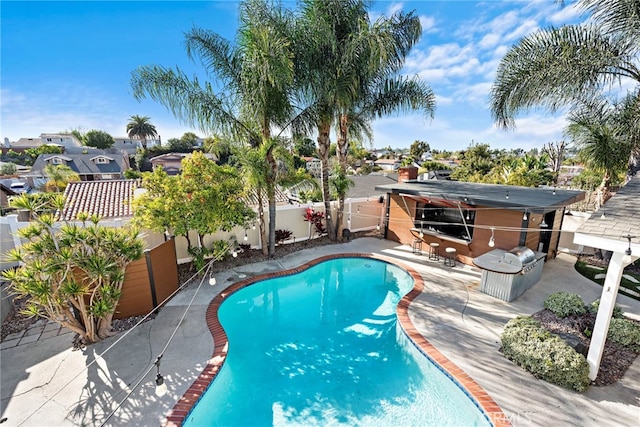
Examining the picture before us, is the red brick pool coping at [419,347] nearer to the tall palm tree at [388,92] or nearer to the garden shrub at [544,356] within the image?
the garden shrub at [544,356]

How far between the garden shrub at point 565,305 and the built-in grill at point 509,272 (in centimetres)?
101

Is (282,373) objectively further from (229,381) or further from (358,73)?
(358,73)

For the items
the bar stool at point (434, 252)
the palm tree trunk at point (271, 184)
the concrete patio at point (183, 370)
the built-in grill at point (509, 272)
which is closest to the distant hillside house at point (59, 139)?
the palm tree trunk at point (271, 184)

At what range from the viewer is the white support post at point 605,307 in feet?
16.1

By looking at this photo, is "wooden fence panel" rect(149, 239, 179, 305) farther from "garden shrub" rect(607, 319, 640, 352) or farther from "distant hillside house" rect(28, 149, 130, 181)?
"distant hillside house" rect(28, 149, 130, 181)

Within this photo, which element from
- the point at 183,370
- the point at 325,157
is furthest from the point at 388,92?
the point at 183,370

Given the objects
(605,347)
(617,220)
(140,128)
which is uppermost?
(140,128)

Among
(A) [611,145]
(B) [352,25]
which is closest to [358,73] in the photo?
(B) [352,25]

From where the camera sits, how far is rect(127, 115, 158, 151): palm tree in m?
63.8

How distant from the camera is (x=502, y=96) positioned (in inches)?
378

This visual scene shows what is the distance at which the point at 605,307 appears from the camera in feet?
16.9

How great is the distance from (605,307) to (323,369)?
579 cm

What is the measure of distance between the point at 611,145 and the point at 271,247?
14083 millimetres

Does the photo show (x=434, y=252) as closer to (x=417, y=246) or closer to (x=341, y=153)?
(x=417, y=246)
